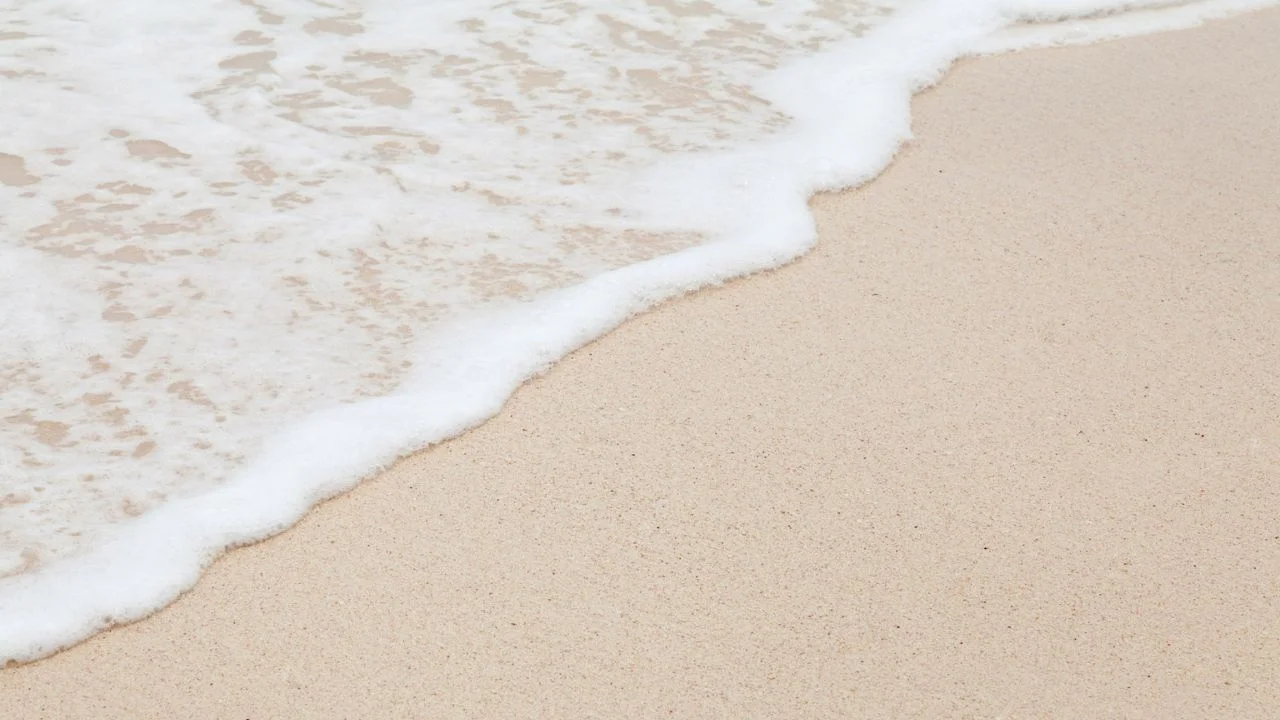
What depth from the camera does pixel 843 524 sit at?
86.1 inches

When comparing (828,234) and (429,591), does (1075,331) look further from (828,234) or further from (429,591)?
(429,591)

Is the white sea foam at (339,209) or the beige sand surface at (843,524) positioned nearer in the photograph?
the beige sand surface at (843,524)

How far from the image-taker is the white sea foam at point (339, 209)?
7.41 ft

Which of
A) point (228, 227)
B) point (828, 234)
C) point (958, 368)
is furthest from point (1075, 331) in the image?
point (228, 227)

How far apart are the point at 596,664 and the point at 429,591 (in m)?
0.30

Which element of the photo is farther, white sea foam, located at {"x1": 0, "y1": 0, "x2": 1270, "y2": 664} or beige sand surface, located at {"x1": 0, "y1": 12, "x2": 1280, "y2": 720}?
white sea foam, located at {"x1": 0, "y1": 0, "x2": 1270, "y2": 664}

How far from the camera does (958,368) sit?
2.56 metres

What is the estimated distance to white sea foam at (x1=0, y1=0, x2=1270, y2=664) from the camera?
7.41 ft

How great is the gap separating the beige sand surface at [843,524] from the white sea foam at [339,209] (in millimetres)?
148

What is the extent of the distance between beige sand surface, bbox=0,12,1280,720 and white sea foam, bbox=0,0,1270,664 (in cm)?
15

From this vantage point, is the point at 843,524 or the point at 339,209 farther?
the point at 339,209

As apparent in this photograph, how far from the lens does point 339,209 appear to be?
303 centimetres

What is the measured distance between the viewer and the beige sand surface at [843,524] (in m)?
1.90

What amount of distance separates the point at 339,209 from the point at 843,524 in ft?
4.86
